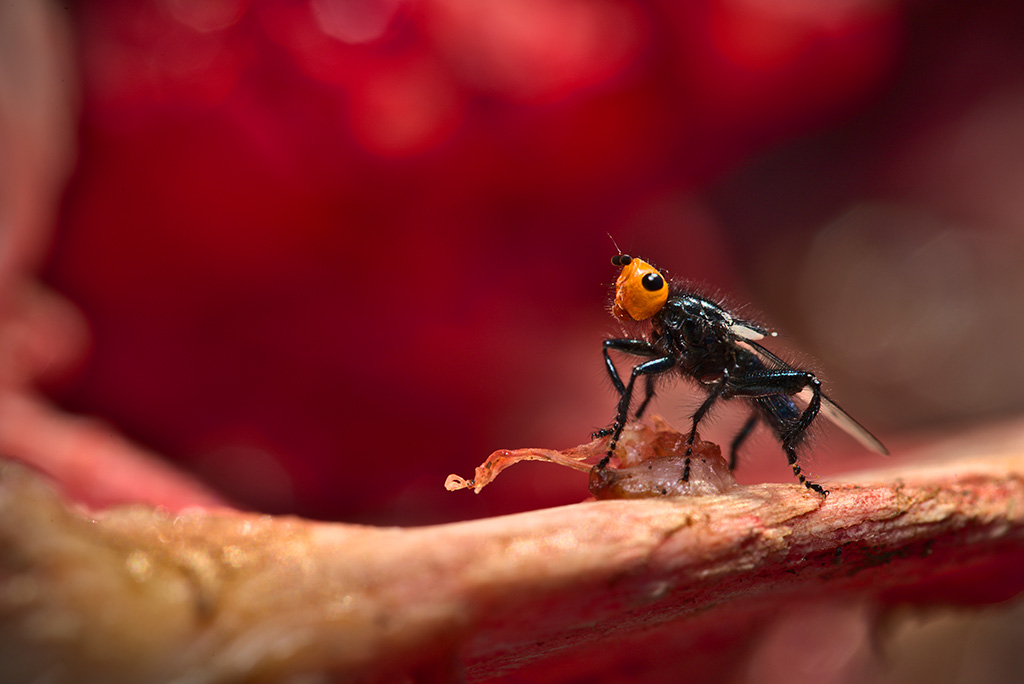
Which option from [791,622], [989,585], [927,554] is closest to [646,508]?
[927,554]

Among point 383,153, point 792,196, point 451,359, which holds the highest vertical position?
point 792,196

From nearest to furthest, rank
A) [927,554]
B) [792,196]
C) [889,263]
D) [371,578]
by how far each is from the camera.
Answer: [371,578], [927,554], [889,263], [792,196]

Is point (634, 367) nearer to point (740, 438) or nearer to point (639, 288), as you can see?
point (639, 288)

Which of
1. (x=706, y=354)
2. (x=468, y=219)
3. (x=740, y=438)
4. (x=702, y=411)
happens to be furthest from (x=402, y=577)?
(x=468, y=219)

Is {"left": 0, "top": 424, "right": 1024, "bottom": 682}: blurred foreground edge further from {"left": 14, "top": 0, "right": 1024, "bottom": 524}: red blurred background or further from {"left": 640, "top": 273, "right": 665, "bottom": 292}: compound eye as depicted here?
{"left": 14, "top": 0, "right": 1024, "bottom": 524}: red blurred background

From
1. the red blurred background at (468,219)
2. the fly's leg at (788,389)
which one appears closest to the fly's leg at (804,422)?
the fly's leg at (788,389)

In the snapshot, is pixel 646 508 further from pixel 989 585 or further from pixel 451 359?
pixel 451 359

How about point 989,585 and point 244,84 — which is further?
point 244,84
